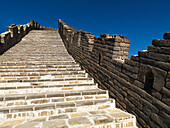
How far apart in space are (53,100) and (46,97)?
0.29 metres

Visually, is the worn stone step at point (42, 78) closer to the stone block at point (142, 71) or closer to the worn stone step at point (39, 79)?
the worn stone step at point (39, 79)

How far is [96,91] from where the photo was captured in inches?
174

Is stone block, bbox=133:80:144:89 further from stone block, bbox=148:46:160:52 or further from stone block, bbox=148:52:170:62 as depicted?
stone block, bbox=148:46:160:52

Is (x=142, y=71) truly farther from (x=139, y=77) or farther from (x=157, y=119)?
(x=157, y=119)

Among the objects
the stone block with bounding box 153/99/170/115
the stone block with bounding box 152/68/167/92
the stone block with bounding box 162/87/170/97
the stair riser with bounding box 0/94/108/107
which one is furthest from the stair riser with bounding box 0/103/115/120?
the stone block with bounding box 162/87/170/97


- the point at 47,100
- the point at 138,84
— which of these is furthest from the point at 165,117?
the point at 47,100

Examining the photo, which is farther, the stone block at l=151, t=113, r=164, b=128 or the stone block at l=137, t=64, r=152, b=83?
the stone block at l=137, t=64, r=152, b=83

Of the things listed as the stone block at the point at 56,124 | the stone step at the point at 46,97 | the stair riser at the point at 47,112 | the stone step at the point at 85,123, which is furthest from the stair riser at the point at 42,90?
the stone block at the point at 56,124

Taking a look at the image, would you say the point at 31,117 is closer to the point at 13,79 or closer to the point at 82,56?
the point at 13,79

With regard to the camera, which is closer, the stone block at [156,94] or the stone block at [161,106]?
the stone block at [161,106]

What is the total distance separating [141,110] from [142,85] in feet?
1.96

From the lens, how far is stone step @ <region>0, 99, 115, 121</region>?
3.26 meters

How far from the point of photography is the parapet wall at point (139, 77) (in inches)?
91.7

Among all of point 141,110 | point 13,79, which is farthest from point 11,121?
point 141,110
